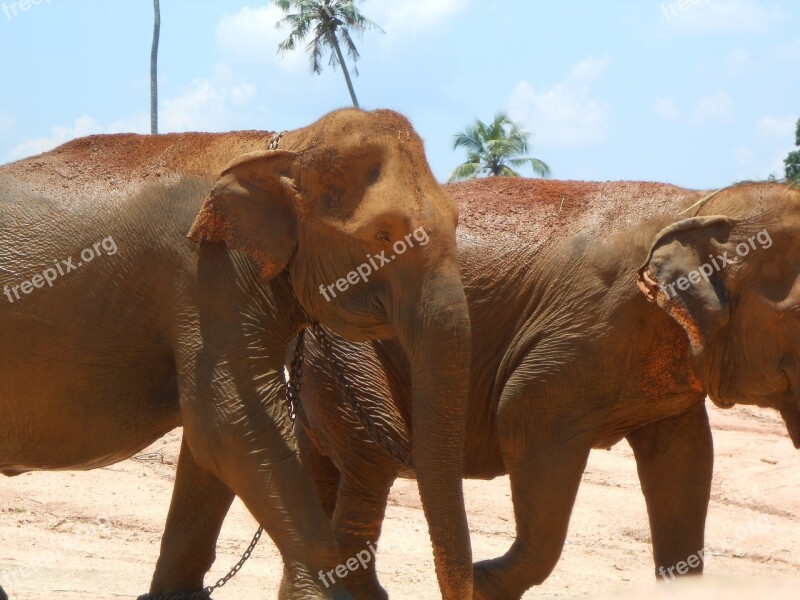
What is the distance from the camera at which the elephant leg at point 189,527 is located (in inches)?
212

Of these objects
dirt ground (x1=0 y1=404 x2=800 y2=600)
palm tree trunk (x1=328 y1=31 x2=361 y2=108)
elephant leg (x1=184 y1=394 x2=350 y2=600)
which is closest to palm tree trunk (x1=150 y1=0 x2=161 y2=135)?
palm tree trunk (x1=328 y1=31 x2=361 y2=108)

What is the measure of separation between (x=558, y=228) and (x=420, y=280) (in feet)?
6.74

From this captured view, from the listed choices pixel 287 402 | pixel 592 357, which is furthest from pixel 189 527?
pixel 592 357

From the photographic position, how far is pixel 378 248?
446 cm

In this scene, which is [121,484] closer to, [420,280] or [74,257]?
[74,257]

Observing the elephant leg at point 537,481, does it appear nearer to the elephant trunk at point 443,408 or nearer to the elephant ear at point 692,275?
the elephant ear at point 692,275

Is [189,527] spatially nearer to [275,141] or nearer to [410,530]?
[275,141]

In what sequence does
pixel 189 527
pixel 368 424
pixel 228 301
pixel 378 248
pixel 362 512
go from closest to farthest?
pixel 378 248
pixel 228 301
pixel 189 527
pixel 368 424
pixel 362 512

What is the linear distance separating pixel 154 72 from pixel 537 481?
23764mm

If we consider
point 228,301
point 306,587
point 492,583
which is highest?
point 228,301

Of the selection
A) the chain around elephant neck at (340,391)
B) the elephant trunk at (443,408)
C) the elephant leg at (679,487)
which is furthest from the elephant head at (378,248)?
the elephant leg at (679,487)

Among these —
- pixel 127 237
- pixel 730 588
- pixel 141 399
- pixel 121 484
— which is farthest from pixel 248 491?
pixel 121 484

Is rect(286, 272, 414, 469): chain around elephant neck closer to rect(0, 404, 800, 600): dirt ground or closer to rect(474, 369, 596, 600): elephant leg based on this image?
rect(474, 369, 596, 600): elephant leg

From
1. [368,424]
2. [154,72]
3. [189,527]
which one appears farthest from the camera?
[154,72]
